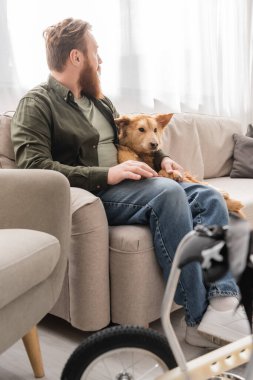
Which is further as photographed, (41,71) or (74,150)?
(41,71)

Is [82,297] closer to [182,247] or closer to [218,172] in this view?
[182,247]

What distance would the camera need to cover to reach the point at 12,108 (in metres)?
1.89

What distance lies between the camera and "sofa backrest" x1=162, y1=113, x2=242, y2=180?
2252 millimetres

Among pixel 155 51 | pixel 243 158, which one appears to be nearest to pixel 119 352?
pixel 243 158

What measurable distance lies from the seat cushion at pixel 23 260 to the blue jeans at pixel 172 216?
356mm

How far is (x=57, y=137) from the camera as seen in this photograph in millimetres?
1451

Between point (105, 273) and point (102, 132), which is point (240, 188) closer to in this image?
point (102, 132)

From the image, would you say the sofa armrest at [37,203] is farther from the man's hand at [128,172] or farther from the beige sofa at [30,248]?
the man's hand at [128,172]

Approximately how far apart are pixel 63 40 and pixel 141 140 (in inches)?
17.6

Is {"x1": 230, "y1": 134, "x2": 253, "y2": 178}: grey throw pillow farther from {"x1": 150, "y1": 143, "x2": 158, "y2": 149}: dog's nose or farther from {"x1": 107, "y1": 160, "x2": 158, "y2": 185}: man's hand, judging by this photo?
{"x1": 107, "y1": 160, "x2": 158, "y2": 185}: man's hand

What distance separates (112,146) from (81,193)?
0.36 metres

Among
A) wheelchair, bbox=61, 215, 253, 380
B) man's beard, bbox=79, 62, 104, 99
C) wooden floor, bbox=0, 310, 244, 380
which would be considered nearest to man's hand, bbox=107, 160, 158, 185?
man's beard, bbox=79, 62, 104, 99

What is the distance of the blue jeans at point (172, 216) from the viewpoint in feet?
4.17

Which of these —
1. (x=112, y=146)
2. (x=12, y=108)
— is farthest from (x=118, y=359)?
(x=12, y=108)
